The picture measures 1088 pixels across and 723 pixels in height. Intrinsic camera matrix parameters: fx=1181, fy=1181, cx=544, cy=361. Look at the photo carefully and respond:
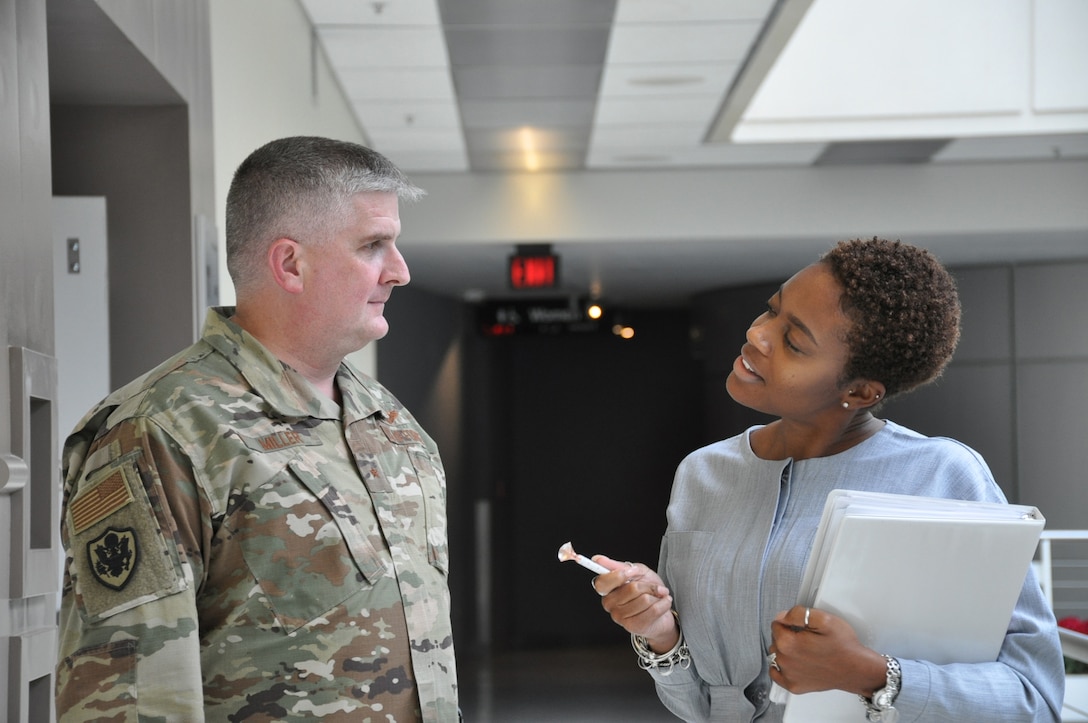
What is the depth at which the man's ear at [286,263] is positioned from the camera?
5.94ft

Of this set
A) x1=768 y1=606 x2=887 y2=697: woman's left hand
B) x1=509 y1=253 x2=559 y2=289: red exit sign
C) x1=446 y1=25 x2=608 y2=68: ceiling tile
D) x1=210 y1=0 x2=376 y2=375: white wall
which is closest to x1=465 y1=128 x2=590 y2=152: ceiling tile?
x1=509 y1=253 x2=559 y2=289: red exit sign

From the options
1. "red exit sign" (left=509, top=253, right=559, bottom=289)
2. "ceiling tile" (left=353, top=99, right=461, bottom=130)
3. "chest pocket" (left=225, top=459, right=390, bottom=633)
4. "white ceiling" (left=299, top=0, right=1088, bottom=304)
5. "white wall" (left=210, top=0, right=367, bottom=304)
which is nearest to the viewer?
"chest pocket" (left=225, top=459, right=390, bottom=633)

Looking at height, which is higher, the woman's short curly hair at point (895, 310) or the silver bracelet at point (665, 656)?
the woman's short curly hair at point (895, 310)

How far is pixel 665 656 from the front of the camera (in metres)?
1.78

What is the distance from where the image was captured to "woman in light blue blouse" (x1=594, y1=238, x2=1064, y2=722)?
1.58 meters

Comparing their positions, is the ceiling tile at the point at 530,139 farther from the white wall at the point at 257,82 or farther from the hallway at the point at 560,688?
the hallway at the point at 560,688

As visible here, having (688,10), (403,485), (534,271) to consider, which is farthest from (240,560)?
(534,271)

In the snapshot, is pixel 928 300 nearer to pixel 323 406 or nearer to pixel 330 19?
pixel 323 406

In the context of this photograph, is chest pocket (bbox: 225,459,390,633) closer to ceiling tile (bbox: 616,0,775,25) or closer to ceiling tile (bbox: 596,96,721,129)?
ceiling tile (bbox: 616,0,775,25)

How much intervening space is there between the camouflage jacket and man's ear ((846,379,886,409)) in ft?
2.27

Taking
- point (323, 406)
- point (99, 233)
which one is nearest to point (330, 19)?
point (99, 233)

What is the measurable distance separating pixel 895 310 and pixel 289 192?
921mm

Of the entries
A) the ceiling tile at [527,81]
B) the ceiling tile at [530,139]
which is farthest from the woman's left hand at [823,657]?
the ceiling tile at [530,139]

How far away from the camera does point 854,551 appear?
1514 mm
